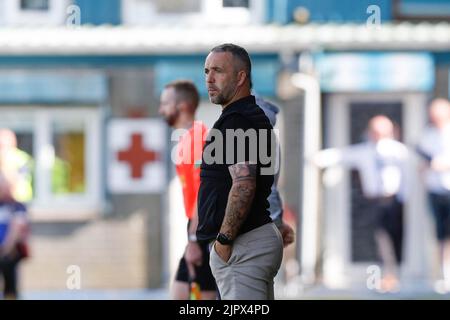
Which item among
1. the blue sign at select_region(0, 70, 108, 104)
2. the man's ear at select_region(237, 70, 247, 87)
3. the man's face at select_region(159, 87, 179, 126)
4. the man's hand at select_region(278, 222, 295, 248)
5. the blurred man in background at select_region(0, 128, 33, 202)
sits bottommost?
the man's hand at select_region(278, 222, 295, 248)

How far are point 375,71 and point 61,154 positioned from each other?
10.5 feet

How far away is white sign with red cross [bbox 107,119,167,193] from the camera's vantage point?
13750 mm

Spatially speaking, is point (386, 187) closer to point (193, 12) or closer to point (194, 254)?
point (193, 12)

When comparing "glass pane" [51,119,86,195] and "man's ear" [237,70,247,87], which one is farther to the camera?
"glass pane" [51,119,86,195]

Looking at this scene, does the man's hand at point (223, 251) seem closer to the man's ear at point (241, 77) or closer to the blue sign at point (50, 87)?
the man's ear at point (241, 77)

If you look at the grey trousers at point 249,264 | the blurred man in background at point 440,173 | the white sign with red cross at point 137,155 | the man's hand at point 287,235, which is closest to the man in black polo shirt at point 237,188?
the grey trousers at point 249,264

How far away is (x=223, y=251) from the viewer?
249 inches

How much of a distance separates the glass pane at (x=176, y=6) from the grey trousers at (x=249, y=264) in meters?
8.29

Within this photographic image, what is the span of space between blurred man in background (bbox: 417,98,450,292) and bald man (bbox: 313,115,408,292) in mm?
310

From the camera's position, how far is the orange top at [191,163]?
781cm

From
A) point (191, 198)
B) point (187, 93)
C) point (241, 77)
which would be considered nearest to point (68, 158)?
point (187, 93)

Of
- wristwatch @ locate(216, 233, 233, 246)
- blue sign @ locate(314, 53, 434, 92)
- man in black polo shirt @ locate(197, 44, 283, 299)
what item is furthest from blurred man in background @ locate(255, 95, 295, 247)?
blue sign @ locate(314, 53, 434, 92)

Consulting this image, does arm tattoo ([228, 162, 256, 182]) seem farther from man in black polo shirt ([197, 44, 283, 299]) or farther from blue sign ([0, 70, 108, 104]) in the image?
blue sign ([0, 70, 108, 104])

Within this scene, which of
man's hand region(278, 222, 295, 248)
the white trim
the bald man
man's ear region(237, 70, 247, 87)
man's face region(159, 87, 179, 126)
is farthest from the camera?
the white trim
